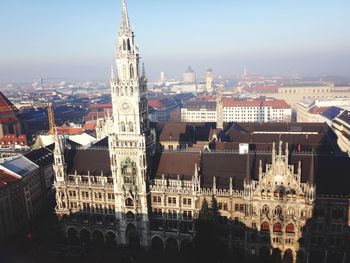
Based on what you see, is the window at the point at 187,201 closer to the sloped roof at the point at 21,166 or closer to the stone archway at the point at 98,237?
Answer: the stone archway at the point at 98,237

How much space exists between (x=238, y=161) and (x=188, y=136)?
6614 centimetres

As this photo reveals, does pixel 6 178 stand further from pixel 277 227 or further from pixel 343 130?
pixel 343 130

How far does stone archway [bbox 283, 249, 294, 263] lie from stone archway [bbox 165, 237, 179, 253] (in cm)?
2578

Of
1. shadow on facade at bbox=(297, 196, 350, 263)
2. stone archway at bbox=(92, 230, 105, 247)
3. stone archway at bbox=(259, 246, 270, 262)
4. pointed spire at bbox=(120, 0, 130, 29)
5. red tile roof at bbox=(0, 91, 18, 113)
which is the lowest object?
stone archway at bbox=(92, 230, 105, 247)

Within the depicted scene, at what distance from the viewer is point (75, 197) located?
306 feet

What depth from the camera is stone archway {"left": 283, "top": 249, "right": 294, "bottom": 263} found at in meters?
77.1

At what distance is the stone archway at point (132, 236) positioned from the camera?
289 feet

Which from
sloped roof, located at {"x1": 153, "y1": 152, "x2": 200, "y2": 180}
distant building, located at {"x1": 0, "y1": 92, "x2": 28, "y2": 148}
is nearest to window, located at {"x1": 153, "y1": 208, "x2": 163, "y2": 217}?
sloped roof, located at {"x1": 153, "y1": 152, "x2": 200, "y2": 180}

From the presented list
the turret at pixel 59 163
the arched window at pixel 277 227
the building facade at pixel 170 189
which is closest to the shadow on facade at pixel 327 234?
the building facade at pixel 170 189

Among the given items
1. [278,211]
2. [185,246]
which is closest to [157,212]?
[185,246]

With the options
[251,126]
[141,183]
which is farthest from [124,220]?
[251,126]

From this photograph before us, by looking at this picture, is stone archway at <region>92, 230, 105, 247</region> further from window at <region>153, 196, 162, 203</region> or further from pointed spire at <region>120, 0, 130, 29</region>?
pointed spire at <region>120, 0, 130, 29</region>

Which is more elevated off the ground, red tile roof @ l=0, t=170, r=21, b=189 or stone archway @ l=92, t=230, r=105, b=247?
red tile roof @ l=0, t=170, r=21, b=189

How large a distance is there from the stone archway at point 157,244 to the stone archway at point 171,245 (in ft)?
4.94
